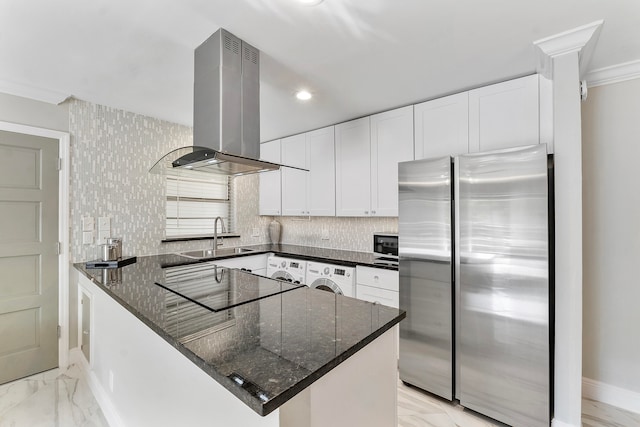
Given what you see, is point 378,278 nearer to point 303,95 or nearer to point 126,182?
point 303,95

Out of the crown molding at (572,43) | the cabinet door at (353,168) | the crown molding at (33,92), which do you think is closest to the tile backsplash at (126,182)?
the crown molding at (33,92)

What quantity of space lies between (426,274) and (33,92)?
11.5ft

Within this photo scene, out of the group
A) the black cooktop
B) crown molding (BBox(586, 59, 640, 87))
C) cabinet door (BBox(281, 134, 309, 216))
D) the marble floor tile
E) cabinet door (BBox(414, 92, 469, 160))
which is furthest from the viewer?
cabinet door (BBox(281, 134, 309, 216))

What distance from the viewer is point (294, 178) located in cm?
383

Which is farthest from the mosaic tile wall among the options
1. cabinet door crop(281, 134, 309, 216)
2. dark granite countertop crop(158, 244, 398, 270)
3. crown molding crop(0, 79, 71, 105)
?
cabinet door crop(281, 134, 309, 216)

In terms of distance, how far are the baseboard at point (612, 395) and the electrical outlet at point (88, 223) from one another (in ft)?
14.3

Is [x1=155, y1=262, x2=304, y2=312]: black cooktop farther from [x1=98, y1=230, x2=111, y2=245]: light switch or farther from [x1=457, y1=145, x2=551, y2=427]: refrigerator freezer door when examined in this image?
[x1=457, y1=145, x2=551, y2=427]: refrigerator freezer door

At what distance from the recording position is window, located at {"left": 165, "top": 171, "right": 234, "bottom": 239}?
11.2ft

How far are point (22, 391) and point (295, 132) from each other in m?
3.46

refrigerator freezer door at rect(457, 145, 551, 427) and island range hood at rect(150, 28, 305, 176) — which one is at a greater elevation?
island range hood at rect(150, 28, 305, 176)

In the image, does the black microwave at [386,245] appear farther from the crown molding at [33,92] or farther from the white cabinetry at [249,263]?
the crown molding at [33,92]

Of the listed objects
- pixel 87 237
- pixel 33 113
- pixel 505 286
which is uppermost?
pixel 33 113

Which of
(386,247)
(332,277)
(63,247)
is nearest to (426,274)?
(386,247)

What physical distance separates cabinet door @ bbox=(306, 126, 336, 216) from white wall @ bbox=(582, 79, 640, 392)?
2.22 m
